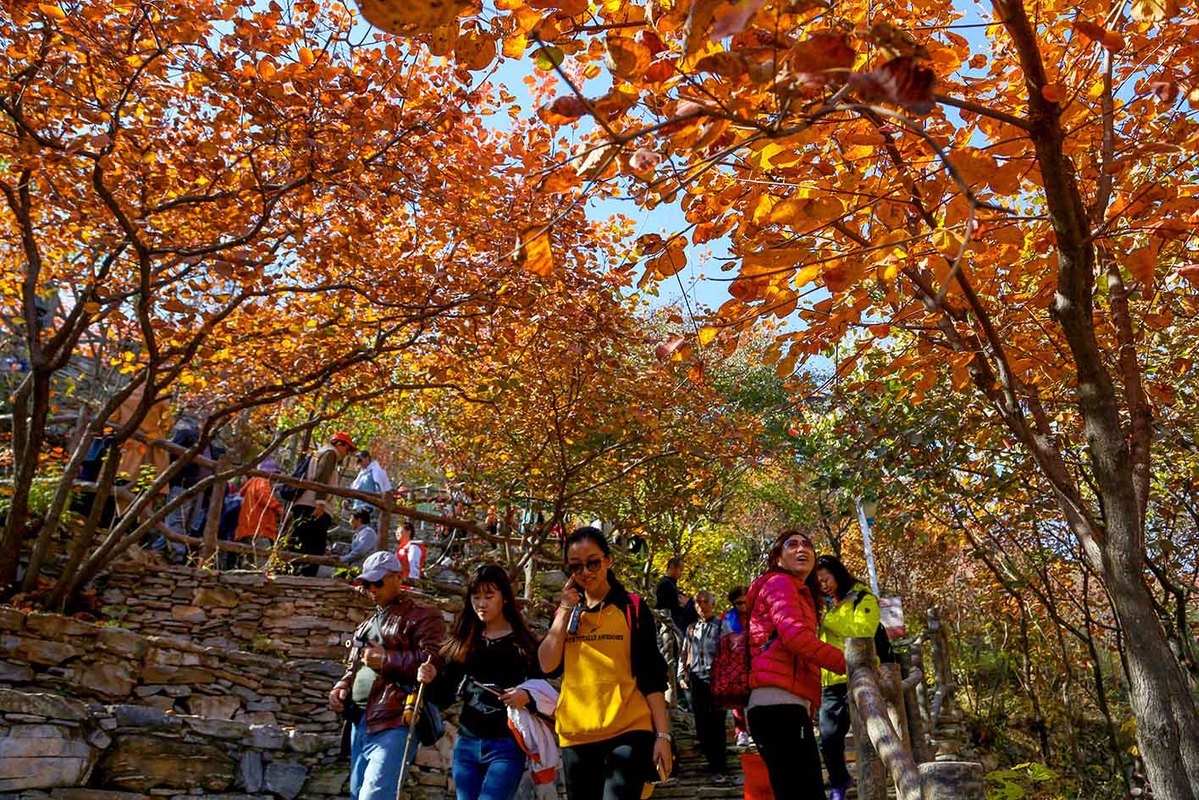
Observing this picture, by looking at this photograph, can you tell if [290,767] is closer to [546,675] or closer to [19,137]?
[546,675]

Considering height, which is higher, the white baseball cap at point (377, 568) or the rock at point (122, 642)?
the white baseball cap at point (377, 568)

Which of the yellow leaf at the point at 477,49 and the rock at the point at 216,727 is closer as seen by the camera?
the yellow leaf at the point at 477,49

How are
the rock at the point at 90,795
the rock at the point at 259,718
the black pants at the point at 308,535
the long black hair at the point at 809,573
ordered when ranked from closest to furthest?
the long black hair at the point at 809,573, the rock at the point at 90,795, the rock at the point at 259,718, the black pants at the point at 308,535

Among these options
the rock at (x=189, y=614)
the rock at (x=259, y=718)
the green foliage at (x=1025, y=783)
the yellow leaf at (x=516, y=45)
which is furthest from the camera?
the rock at (x=189, y=614)

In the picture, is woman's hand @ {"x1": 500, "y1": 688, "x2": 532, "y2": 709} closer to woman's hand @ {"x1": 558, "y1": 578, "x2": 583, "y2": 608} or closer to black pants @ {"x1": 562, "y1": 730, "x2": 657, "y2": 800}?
black pants @ {"x1": 562, "y1": 730, "x2": 657, "y2": 800}

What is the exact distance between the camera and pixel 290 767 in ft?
22.1

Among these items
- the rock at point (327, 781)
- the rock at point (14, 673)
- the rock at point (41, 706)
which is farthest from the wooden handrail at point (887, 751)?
the rock at point (14, 673)

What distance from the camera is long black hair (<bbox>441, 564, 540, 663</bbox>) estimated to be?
4.14 meters

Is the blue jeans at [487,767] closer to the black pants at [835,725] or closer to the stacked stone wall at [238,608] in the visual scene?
the black pants at [835,725]

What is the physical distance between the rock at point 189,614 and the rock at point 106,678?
2.06 metres

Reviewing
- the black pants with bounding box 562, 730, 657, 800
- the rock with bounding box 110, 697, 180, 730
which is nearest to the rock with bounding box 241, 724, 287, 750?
the rock with bounding box 110, 697, 180, 730

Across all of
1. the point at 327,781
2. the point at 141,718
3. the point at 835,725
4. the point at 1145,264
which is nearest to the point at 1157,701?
the point at 1145,264

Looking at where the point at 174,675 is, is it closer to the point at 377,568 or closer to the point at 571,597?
the point at 377,568

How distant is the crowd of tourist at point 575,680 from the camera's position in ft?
11.5
